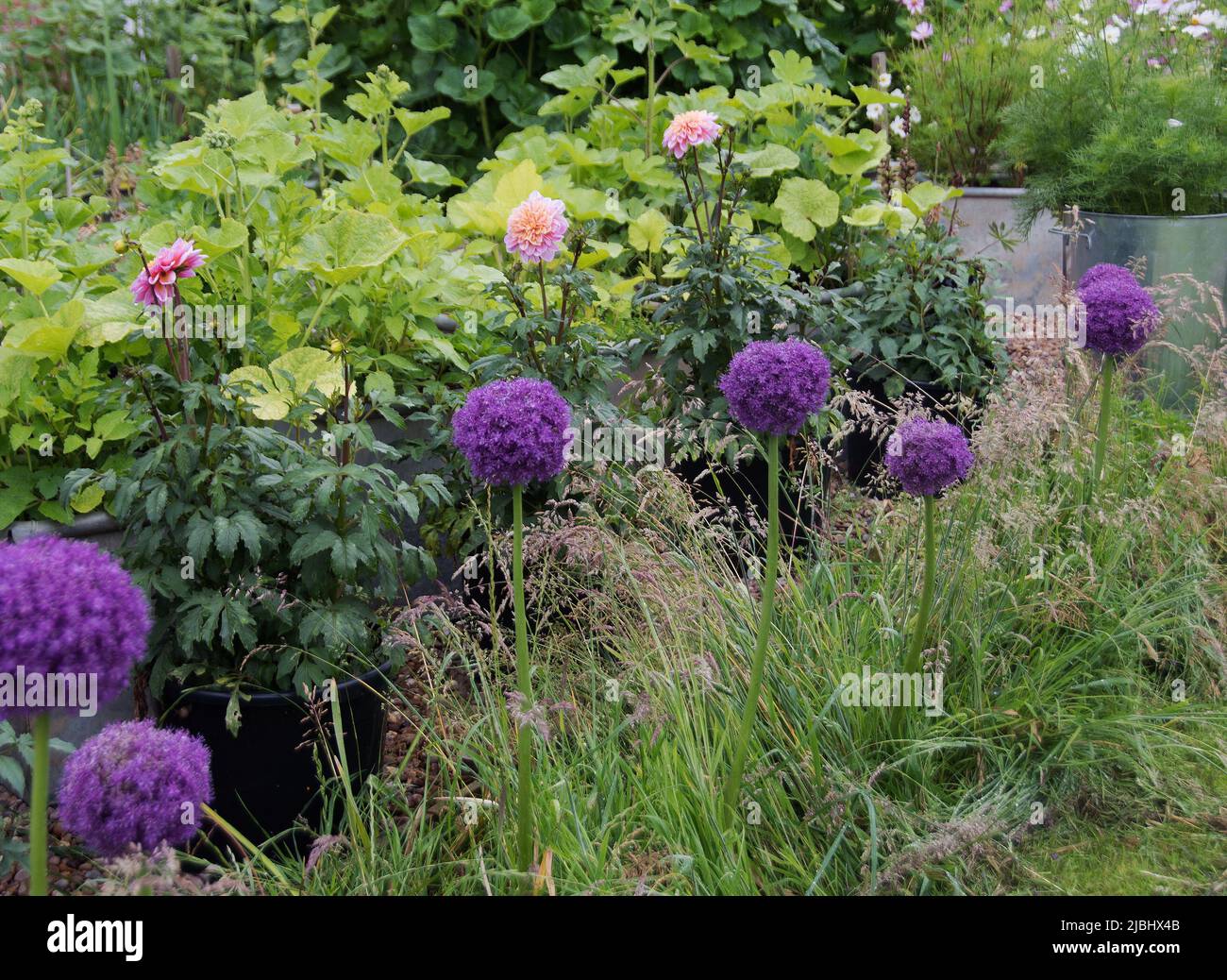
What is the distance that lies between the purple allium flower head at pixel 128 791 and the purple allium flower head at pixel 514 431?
0.64m

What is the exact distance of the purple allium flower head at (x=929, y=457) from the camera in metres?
2.26

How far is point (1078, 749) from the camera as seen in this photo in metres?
2.56

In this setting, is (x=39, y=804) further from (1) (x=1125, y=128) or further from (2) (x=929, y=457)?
(1) (x=1125, y=128)

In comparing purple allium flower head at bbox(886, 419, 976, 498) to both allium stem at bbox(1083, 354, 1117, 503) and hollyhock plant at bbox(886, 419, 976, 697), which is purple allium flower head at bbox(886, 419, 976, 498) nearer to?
hollyhock plant at bbox(886, 419, 976, 697)

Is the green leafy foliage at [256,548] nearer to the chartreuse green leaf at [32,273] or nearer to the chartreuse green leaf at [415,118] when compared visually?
the chartreuse green leaf at [32,273]

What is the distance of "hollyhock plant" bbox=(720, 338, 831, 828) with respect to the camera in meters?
2.06

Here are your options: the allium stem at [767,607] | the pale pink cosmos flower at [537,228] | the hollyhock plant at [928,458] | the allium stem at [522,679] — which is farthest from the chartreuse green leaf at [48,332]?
the hollyhock plant at [928,458]

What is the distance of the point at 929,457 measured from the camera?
226cm

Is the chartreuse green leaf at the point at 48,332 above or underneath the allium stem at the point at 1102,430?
above

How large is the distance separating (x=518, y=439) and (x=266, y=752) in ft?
3.55

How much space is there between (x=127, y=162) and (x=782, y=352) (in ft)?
11.2

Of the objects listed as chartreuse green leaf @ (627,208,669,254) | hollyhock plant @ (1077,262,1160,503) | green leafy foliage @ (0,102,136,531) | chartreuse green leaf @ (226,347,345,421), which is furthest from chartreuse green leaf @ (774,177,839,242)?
green leafy foliage @ (0,102,136,531)

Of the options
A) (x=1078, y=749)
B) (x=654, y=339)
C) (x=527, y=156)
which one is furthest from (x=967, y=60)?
(x=1078, y=749)
